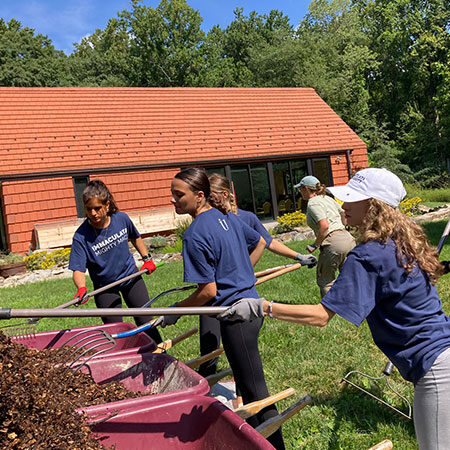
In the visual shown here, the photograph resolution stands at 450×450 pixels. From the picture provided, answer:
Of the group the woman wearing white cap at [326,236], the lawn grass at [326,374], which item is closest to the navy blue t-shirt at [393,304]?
the lawn grass at [326,374]

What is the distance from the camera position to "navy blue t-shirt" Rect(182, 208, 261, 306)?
2736 millimetres

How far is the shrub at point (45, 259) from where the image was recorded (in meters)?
12.7

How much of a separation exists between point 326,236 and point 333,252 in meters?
0.22

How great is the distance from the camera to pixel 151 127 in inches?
687

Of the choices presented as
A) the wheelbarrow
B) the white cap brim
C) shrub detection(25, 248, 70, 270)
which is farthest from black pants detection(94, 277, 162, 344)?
shrub detection(25, 248, 70, 270)

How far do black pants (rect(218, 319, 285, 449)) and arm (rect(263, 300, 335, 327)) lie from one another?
0.56m

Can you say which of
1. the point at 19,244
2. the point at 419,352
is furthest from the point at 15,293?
the point at 419,352

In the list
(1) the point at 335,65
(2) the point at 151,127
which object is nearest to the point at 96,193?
(2) the point at 151,127

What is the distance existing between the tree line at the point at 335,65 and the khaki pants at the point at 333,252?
26.3 metres

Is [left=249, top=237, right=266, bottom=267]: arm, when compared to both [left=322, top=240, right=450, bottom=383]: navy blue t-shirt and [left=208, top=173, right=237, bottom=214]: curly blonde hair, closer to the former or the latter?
[left=208, top=173, right=237, bottom=214]: curly blonde hair

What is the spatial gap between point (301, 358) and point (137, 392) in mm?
2018

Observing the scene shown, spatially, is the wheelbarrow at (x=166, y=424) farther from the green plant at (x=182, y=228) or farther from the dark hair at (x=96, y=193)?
the green plant at (x=182, y=228)

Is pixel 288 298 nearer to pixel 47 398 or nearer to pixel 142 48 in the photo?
pixel 47 398

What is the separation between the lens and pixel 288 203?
1884 centimetres
